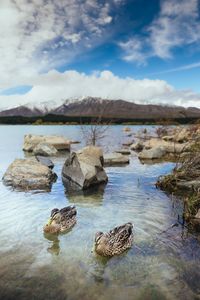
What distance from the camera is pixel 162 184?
A: 577 inches

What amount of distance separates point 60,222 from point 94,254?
5.73ft

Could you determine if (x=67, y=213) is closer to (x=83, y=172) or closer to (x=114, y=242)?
(x=114, y=242)

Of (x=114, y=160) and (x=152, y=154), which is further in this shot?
(x=152, y=154)

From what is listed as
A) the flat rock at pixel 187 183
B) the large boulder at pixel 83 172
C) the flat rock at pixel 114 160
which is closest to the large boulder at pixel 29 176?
the large boulder at pixel 83 172

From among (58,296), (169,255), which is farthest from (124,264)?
(58,296)

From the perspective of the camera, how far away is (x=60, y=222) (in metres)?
9.13

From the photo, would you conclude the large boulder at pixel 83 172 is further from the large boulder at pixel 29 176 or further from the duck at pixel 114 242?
the duck at pixel 114 242

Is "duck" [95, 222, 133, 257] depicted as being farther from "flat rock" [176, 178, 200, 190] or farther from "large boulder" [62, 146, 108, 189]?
"large boulder" [62, 146, 108, 189]

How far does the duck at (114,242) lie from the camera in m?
7.61

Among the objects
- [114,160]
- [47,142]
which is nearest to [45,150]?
[47,142]

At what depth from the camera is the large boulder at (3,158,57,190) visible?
578 inches

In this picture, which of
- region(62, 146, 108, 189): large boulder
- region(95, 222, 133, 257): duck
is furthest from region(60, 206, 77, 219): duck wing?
region(62, 146, 108, 189): large boulder

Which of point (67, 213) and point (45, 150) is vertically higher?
point (67, 213)

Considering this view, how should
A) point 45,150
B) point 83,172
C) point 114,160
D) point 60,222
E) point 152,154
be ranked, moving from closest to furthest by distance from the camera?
point 60,222 < point 83,172 < point 114,160 < point 152,154 < point 45,150
